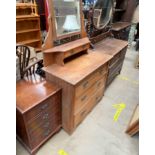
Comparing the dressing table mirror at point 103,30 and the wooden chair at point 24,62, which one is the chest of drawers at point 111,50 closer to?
the dressing table mirror at point 103,30

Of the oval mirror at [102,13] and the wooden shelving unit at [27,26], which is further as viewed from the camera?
the wooden shelving unit at [27,26]

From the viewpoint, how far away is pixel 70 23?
1.70m

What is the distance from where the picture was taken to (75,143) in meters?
1.62

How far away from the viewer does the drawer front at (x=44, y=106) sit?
1.21 meters

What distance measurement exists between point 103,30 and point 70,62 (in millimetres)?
1237

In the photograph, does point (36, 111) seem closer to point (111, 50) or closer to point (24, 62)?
point (24, 62)

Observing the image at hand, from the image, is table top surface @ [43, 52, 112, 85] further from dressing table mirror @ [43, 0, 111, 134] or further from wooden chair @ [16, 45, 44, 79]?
wooden chair @ [16, 45, 44, 79]

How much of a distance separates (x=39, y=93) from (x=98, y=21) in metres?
1.65

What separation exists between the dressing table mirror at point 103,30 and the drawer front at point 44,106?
43.3 inches

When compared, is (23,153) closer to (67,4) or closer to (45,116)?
(45,116)

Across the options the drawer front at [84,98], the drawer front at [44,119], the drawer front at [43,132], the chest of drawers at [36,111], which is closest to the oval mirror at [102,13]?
the drawer front at [84,98]

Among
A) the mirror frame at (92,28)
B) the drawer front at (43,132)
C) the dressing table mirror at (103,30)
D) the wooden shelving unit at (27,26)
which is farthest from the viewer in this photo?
the wooden shelving unit at (27,26)

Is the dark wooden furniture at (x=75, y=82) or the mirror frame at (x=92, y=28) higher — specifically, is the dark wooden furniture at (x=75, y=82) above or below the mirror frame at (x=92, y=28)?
below
